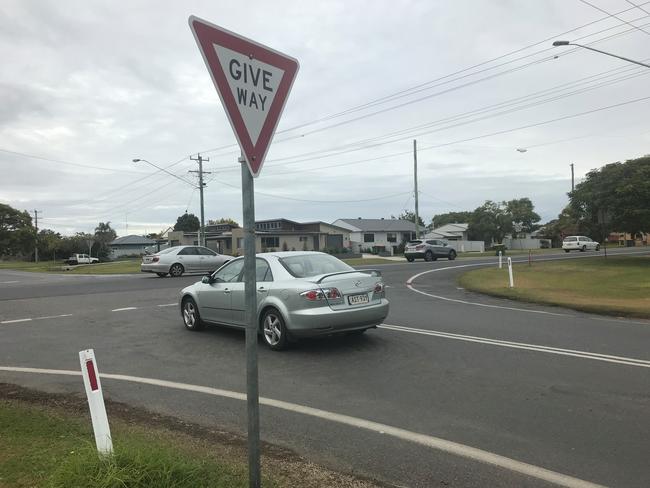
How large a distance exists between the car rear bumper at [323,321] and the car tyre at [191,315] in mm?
2877

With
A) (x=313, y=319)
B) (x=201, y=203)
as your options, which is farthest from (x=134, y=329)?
(x=201, y=203)

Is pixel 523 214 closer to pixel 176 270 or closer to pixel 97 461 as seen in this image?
pixel 176 270

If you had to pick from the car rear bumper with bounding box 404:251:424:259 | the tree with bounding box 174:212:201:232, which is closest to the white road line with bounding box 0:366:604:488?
the car rear bumper with bounding box 404:251:424:259

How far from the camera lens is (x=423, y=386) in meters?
6.11

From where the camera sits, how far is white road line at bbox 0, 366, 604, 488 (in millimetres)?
3852

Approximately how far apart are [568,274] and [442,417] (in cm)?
2106

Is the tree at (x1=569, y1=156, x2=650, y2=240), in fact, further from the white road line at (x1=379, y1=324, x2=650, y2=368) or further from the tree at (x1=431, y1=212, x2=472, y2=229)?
the tree at (x1=431, y1=212, x2=472, y2=229)

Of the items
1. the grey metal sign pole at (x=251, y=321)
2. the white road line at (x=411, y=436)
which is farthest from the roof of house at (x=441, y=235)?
the grey metal sign pole at (x=251, y=321)

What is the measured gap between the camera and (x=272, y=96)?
124 inches

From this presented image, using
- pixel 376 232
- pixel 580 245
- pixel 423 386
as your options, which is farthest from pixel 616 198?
pixel 376 232

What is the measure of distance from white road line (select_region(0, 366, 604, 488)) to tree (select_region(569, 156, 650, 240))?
2743cm

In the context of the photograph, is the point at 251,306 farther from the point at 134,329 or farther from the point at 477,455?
the point at 134,329

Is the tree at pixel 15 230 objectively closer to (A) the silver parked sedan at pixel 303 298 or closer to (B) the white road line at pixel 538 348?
(A) the silver parked sedan at pixel 303 298

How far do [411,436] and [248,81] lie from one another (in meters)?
3.27
